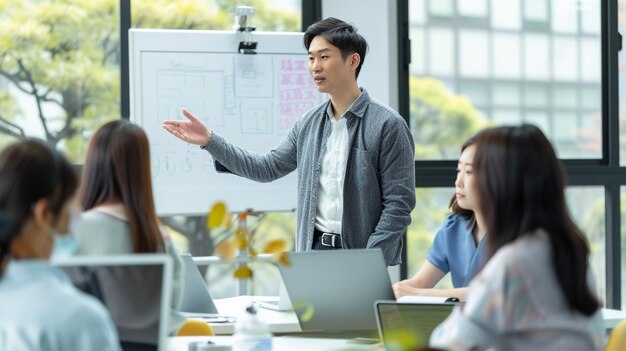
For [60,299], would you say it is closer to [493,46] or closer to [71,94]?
[71,94]

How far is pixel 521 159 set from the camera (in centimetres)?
185

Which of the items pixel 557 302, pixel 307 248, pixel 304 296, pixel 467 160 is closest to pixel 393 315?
pixel 304 296

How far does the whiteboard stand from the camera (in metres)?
4.57

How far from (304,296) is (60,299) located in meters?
1.27

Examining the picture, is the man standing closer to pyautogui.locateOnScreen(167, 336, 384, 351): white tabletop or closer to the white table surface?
the white table surface

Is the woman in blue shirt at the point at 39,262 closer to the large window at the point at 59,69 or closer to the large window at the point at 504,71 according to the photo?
the large window at the point at 59,69

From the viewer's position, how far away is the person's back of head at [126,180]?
2.35 m

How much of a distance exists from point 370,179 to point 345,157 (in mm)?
132

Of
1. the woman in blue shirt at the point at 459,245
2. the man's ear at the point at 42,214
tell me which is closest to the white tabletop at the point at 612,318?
the woman in blue shirt at the point at 459,245

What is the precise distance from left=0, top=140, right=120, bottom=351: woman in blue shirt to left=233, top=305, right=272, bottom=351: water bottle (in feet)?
2.47

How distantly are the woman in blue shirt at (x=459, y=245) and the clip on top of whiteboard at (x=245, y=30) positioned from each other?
1625mm

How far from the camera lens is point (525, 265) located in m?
1.77

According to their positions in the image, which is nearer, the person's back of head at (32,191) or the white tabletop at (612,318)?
the person's back of head at (32,191)

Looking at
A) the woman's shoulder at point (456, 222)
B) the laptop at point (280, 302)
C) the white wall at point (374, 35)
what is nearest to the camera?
the laptop at point (280, 302)
